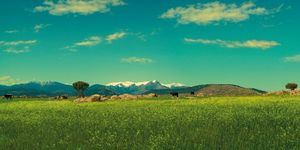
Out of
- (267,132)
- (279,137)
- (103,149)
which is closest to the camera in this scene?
(103,149)

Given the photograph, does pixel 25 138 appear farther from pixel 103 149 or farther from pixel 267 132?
pixel 267 132

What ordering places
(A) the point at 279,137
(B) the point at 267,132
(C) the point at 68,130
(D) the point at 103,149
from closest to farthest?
(D) the point at 103,149 < (A) the point at 279,137 < (B) the point at 267,132 < (C) the point at 68,130

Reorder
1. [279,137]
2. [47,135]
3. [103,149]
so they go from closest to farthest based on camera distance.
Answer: [103,149], [279,137], [47,135]

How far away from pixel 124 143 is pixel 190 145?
304 centimetres

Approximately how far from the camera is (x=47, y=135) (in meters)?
23.0

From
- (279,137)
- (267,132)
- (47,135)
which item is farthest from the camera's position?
(47,135)

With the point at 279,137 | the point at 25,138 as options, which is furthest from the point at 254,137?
the point at 25,138

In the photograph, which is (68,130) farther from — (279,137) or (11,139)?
(279,137)

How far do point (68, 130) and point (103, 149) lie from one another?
7856mm

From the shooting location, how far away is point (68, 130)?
993 inches

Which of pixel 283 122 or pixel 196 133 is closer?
pixel 196 133

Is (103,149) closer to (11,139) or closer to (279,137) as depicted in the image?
(11,139)

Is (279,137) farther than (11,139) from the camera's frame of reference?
No

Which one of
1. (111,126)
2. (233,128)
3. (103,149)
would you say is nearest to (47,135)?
(111,126)
